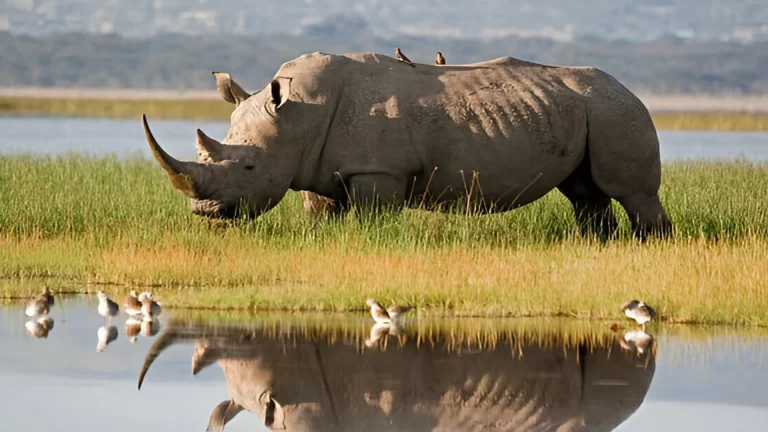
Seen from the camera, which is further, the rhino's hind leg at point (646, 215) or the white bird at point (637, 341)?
the rhino's hind leg at point (646, 215)

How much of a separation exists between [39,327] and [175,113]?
235 ft

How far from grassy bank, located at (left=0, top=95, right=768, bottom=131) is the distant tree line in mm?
36535

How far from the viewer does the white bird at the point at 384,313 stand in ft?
35.3

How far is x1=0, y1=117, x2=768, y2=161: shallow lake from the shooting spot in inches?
1457

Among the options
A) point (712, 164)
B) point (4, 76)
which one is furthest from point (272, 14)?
point (712, 164)

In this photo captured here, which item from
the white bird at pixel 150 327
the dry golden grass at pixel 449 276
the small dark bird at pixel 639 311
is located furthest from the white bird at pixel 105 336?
the small dark bird at pixel 639 311

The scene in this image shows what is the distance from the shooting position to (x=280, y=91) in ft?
47.1

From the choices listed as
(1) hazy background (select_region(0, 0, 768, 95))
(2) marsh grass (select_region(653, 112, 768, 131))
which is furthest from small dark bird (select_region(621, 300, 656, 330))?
(1) hazy background (select_region(0, 0, 768, 95))

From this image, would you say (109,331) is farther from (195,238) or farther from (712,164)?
(712,164)

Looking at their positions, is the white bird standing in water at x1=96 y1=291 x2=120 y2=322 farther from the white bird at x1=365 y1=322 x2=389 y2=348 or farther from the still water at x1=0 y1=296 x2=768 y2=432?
the white bird at x1=365 y1=322 x2=389 y2=348

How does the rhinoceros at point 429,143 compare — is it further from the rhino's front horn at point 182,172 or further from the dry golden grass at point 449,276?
the dry golden grass at point 449,276

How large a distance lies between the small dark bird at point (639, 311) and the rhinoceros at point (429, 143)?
12.9ft

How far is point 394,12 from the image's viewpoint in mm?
195625

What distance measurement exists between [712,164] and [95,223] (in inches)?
526
